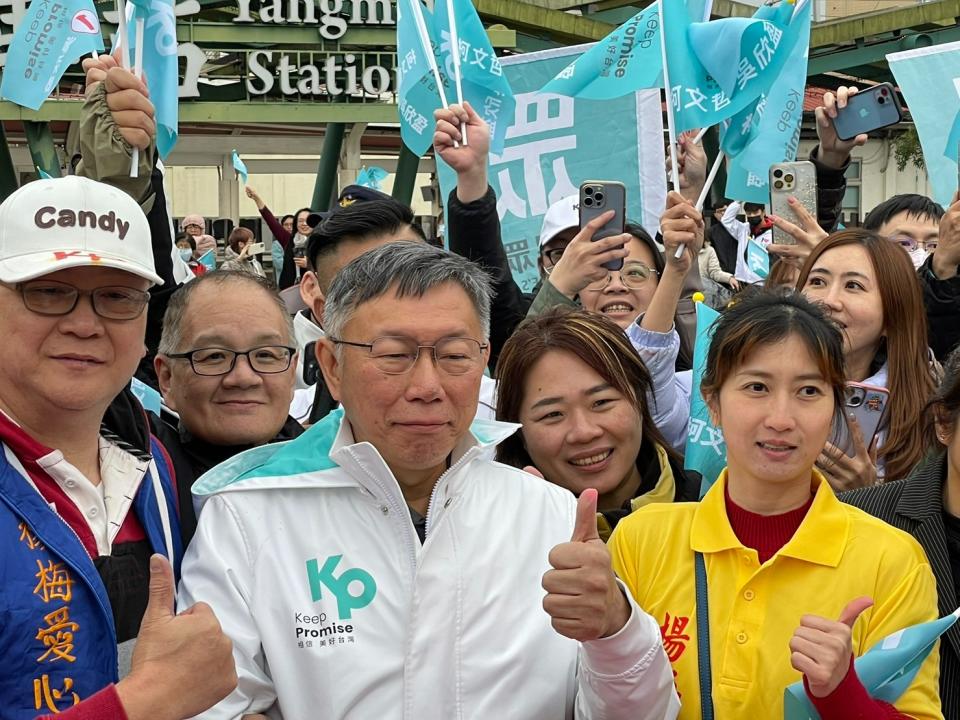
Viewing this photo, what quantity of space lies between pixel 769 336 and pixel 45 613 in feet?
5.14

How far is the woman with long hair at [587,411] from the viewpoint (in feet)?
10.5

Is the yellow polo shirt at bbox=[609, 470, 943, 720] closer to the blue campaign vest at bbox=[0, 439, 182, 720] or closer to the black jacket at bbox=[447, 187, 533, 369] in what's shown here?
the blue campaign vest at bbox=[0, 439, 182, 720]

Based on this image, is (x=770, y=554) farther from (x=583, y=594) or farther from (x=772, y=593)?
(x=583, y=594)

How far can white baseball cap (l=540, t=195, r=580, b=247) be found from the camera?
4621 mm

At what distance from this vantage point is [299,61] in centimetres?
1288

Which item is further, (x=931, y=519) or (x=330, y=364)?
(x=931, y=519)

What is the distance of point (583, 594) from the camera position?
2.11 metres

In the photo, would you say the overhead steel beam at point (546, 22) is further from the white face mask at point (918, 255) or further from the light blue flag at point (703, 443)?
the light blue flag at point (703, 443)

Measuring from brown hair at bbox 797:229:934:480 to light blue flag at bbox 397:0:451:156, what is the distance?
2150 millimetres

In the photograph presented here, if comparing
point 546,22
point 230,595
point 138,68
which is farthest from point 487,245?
point 546,22

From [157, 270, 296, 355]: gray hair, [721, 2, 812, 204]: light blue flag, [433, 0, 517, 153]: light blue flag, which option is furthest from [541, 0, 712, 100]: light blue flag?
[157, 270, 296, 355]: gray hair

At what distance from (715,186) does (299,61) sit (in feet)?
15.7

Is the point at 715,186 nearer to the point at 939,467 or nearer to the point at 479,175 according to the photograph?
the point at 479,175

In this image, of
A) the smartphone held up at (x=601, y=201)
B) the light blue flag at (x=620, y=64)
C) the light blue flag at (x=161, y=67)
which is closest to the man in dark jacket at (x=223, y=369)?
the smartphone held up at (x=601, y=201)
